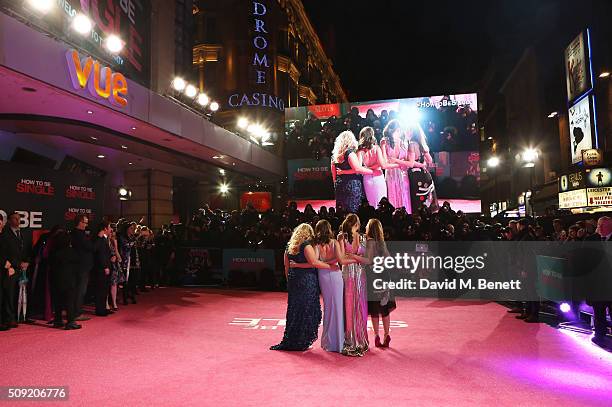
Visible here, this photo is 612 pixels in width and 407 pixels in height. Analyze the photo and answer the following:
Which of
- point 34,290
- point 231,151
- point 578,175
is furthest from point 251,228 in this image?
point 578,175

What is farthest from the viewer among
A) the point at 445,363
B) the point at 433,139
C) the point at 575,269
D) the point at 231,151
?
the point at 433,139

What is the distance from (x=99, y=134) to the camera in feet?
42.3

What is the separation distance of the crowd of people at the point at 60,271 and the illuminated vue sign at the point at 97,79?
2788 millimetres

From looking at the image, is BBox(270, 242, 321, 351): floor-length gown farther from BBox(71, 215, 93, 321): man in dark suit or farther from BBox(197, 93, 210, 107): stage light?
BBox(197, 93, 210, 107): stage light

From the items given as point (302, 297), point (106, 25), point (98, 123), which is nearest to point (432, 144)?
point (106, 25)

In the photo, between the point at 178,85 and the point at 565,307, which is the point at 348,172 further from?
the point at 565,307

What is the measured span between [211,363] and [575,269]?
5905mm

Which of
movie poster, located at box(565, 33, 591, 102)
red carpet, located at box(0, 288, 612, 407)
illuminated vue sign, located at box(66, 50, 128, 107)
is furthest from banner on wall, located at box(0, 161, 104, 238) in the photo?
movie poster, located at box(565, 33, 591, 102)

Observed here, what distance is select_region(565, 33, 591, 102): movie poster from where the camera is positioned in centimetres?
2280

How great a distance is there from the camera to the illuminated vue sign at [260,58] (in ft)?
94.8

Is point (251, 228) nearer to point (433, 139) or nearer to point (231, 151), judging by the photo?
point (231, 151)

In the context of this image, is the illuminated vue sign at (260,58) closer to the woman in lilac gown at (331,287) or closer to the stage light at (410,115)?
the stage light at (410,115)

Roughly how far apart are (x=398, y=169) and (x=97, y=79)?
14.0 m

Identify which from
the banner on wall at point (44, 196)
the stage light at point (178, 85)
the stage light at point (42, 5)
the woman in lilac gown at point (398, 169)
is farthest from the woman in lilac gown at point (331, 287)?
the woman in lilac gown at point (398, 169)
